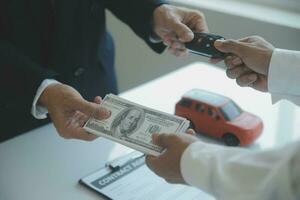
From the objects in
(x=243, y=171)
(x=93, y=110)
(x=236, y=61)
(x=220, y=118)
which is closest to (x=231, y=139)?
(x=220, y=118)

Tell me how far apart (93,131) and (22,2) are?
1.36ft

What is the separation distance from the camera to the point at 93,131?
790 mm

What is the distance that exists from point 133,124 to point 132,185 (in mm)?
112

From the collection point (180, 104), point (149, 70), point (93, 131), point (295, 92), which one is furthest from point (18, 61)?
point (149, 70)

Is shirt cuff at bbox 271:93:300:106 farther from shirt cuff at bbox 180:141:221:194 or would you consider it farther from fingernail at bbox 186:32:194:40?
shirt cuff at bbox 180:141:221:194

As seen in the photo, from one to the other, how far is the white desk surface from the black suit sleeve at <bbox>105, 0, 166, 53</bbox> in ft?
0.49

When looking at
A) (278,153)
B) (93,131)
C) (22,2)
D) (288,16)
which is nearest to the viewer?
(278,153)

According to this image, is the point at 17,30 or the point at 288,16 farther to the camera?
the point at 288,16

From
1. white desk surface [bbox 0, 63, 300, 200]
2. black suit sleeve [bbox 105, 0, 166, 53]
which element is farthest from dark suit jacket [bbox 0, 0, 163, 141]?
white desk surface [bbox 0, 63, 300, 200]

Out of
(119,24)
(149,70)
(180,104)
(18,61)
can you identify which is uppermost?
(18,61)

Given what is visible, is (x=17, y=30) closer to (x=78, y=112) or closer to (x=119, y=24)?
(x=78, y=112)

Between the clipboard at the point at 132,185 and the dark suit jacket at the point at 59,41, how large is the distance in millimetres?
241

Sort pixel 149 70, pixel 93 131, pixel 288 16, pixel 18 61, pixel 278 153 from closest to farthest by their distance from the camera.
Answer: pixel 278 153 → pixel 93 131 → pixel 18 61 → pixel 288 16 → pixel 149 70

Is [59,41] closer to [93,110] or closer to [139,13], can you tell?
[139,13]
